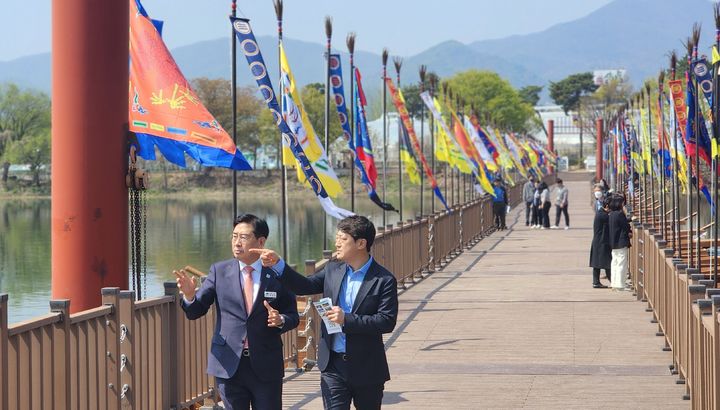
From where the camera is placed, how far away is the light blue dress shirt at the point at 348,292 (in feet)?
23.8

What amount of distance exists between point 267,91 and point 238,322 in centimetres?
940

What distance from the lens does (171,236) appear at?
60125 mm

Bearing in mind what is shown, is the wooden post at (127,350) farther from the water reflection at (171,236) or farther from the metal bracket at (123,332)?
the water reflection at (171,236)

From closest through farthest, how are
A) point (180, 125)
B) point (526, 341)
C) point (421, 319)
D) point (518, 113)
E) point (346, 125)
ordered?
1. point (180, 125)
2. point (526, 341)
3. point (421, 319)
4. point (346, 125)
5. point (518, 113)

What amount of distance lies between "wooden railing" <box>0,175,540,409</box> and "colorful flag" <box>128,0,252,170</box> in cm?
166

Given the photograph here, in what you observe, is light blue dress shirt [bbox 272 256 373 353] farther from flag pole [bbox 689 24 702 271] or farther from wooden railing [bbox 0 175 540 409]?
flag pole [bbox 689 24 702 271]

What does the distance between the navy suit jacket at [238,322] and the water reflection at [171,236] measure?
72.3ft

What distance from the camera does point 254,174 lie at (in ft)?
372

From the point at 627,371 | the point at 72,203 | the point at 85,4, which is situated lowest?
the point at 627,371

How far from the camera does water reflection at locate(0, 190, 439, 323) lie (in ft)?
122

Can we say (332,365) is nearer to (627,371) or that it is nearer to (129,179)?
(129,179)

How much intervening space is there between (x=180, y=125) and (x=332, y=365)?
451 cm

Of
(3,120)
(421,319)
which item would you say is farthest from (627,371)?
(3,120)

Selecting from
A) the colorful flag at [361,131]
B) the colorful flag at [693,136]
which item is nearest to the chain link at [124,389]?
the colorful flag at [693,136]
